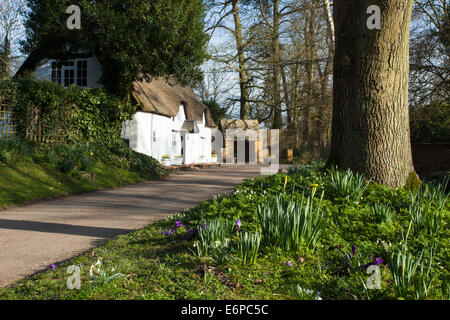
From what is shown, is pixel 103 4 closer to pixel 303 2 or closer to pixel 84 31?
pixel 84 31

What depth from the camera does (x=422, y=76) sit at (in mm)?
10953

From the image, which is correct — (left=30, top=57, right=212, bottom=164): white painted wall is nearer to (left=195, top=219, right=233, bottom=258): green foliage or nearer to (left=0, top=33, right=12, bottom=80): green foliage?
(left=0, top=33, right=12, bottom=80): green foliage

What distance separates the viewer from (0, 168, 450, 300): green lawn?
8.79ft

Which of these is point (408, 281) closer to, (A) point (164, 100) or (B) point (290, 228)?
(B) point (290, 228)

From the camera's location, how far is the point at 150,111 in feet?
63.7

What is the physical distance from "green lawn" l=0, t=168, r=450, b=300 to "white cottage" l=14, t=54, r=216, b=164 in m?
14.9

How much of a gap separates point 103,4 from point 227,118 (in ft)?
62.9

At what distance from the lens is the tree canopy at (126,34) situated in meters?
→ 15.2

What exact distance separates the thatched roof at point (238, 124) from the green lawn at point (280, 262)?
24582 millimetres

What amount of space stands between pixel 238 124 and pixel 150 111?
494 inches

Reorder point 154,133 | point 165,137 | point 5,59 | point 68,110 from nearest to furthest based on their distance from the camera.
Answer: point 68,110
point 154,133
point 165,137
point 5,59

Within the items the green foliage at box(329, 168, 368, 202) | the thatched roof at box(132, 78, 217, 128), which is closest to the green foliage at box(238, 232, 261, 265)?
the green foliage at box(329, 168, 368, 202)

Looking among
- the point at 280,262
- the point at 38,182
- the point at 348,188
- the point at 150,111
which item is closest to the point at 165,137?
the point at 150,111

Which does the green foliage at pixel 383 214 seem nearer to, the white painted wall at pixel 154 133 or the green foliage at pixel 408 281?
the green foliage at pixel 408 281
